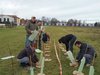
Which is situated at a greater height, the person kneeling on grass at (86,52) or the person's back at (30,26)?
the person's back at (30,26)

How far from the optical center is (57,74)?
453 inches

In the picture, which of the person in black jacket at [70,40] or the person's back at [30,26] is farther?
the person in black jacket at [70,40]

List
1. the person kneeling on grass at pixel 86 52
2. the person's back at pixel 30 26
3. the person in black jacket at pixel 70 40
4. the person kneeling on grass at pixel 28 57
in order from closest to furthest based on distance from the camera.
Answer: the person kneeling on grass at pixel 28 57, the person kneeling on grass at pixel 86 52, the person's back at pixel 30 26, the person in black jacket at pixel 70 40

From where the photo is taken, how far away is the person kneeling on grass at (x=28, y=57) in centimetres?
1214

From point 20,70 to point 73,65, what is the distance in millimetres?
2229

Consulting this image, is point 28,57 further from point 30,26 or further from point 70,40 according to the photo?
point 70,40

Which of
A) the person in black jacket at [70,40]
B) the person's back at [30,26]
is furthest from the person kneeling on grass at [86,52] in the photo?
Answer: the person's back at [30,26]

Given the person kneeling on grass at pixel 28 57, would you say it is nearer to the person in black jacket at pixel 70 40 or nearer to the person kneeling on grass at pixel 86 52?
the person kneeling on grass at pixel 86 52

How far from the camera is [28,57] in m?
12.2

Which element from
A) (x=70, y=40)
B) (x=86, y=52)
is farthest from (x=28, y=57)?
(x=70, y=40)

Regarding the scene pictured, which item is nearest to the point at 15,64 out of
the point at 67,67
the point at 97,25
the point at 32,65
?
the point at 32,65

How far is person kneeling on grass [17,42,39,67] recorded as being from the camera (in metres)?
12.1

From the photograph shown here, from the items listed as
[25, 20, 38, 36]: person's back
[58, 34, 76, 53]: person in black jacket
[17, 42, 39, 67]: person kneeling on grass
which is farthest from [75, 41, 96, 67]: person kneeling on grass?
[25, 20, 38, 36]: person's back

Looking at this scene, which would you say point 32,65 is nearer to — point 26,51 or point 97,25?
point 26,51
